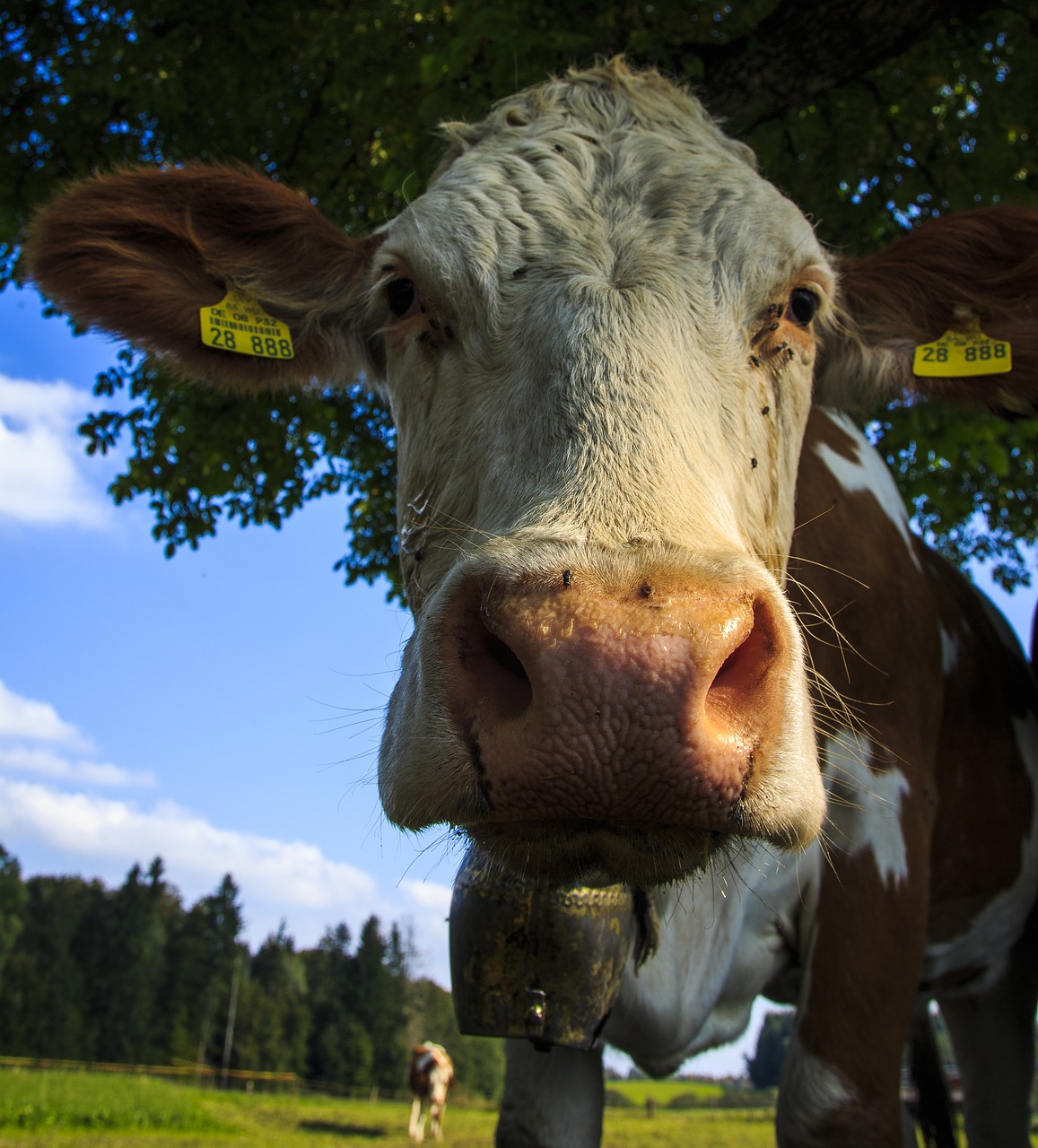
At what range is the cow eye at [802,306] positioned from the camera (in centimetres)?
232

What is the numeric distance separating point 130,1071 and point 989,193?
1517 inches

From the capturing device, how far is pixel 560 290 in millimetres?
1878

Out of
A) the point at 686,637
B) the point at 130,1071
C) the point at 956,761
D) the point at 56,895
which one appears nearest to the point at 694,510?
the point at 686,637

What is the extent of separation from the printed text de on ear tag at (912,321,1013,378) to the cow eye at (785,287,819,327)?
75 centimetres

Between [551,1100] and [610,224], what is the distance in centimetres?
227

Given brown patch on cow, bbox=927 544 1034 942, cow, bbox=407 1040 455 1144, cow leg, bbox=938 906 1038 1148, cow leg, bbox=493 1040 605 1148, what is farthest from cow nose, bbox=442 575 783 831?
cow, bbox=407 1040 455 1144

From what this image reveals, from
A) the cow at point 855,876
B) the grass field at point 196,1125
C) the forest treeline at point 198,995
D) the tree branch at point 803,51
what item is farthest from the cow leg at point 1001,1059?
the forest treeline at point 198,995

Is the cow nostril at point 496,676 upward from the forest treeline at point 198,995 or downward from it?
upward

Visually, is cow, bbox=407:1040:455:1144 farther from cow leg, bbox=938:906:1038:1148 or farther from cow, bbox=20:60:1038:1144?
cow, bbox=20:60:1038:1144

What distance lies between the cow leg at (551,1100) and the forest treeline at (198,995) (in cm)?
4556

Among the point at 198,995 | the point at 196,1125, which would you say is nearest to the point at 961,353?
the point at 196,1125

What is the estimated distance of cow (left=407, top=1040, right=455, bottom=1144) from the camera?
16562 millimetres

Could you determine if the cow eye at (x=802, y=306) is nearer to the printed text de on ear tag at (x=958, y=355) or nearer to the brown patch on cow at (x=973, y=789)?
the printed text de on ear tag at (x=958, y=355)

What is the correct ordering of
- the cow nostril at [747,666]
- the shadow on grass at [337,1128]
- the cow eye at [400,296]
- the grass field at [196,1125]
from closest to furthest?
the cow nostril at [747,666] < the cow eye at [400,296] < the grass field at [196,1125] < the shadow on grass at [337,1128]
